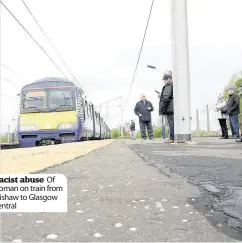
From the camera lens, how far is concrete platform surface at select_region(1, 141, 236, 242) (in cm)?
113

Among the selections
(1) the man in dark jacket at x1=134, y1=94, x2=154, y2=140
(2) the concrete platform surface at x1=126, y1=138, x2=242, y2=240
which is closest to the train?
(1) the man in dark jacket at x1=134, y1=94, x2=154, y2=140

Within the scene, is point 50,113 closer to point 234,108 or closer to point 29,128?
point 29,128

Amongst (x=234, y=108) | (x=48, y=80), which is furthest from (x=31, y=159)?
(x=48, y=80)

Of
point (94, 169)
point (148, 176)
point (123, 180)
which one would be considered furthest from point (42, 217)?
point (94, 169)

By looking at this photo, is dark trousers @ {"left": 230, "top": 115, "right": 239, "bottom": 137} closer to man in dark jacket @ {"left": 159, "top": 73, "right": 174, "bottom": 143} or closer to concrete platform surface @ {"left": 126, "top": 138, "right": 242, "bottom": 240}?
A: man in dark jacket @ {"left": 159, "top": 73, "right": 174, "bottom": 143}

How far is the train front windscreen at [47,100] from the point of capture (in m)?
14.0

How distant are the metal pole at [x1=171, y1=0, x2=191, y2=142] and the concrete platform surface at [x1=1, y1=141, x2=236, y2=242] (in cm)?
562

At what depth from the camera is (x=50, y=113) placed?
13836 mm

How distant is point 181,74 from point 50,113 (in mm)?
7225

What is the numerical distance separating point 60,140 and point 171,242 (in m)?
12.9

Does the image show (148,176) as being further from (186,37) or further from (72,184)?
(186,37)

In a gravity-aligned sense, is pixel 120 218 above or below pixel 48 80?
below

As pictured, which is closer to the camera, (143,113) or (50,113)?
(143,113)

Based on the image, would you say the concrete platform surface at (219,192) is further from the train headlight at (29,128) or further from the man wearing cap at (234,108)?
the train headlight at (29,128)
